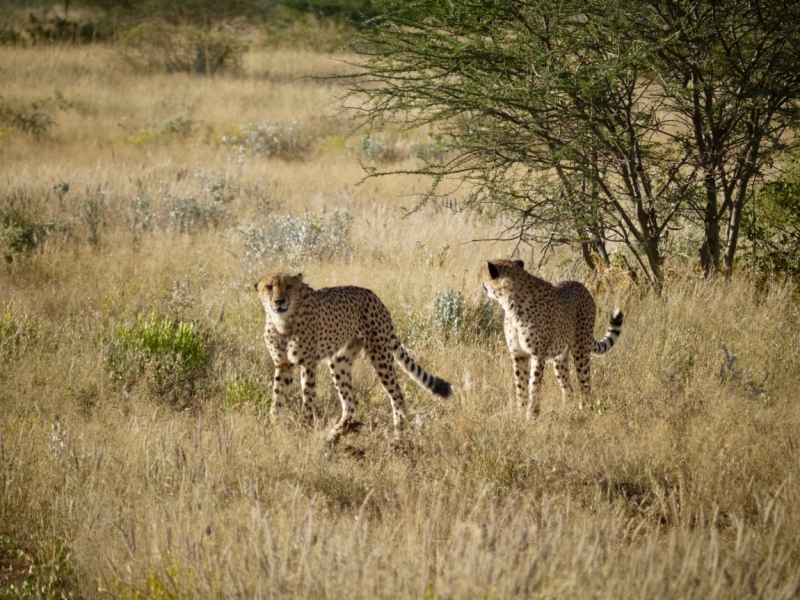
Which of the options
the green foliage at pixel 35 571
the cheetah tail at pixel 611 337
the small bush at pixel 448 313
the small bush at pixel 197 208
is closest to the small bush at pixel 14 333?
the green foliage at pixel 35 571

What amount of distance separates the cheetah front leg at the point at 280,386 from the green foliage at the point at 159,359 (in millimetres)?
660

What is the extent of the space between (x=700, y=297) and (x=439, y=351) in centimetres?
204

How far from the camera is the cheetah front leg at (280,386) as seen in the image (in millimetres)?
4633

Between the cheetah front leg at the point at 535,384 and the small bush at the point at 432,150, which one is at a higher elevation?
the small bush at the point at 432,150

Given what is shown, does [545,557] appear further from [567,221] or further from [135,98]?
[135,98]

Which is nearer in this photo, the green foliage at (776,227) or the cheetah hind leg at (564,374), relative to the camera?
the cheetah hind leg at (564,374)

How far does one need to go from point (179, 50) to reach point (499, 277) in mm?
20483

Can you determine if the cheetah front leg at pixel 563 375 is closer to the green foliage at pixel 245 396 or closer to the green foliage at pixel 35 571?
the green foliage at pixel 245 396

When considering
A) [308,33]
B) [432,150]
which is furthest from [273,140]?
[308,33]

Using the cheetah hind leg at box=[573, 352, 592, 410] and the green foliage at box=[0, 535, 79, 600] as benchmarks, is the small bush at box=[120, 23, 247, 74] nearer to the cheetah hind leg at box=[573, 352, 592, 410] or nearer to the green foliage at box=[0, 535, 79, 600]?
the cheetah hind leg at box=[573, 352, 592, 410]

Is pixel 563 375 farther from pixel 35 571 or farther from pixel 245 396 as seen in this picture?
pixel 35 571

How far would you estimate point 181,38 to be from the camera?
23.1 m

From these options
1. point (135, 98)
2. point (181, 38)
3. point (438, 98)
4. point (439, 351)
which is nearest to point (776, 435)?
point (439, 351)

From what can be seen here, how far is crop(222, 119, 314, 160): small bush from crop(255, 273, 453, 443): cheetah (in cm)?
1003
